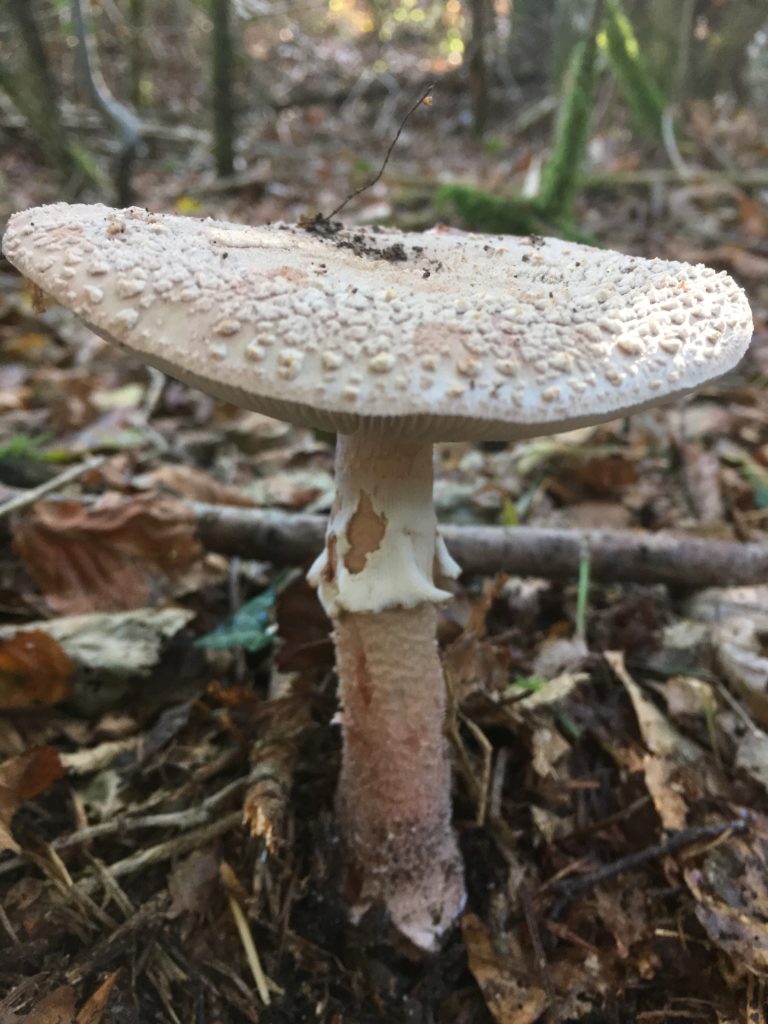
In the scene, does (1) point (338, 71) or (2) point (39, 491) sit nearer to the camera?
(2) point (39, 491)

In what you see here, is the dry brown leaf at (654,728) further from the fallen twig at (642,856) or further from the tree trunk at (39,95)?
the tree trunk at (39,95)

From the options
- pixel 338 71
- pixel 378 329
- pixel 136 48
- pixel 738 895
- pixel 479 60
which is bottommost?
pixel 738 895

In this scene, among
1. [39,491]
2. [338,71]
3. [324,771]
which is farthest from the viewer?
[338,71]

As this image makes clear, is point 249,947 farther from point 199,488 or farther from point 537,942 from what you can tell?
point 199,488

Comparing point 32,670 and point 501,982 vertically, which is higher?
point 32,670

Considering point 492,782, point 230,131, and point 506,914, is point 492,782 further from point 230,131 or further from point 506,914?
point 230,131

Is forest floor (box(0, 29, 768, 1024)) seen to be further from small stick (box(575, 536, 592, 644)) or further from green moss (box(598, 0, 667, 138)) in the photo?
green moss (box(598, 0, 667, 138))

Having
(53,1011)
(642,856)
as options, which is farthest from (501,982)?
(53,1011)
